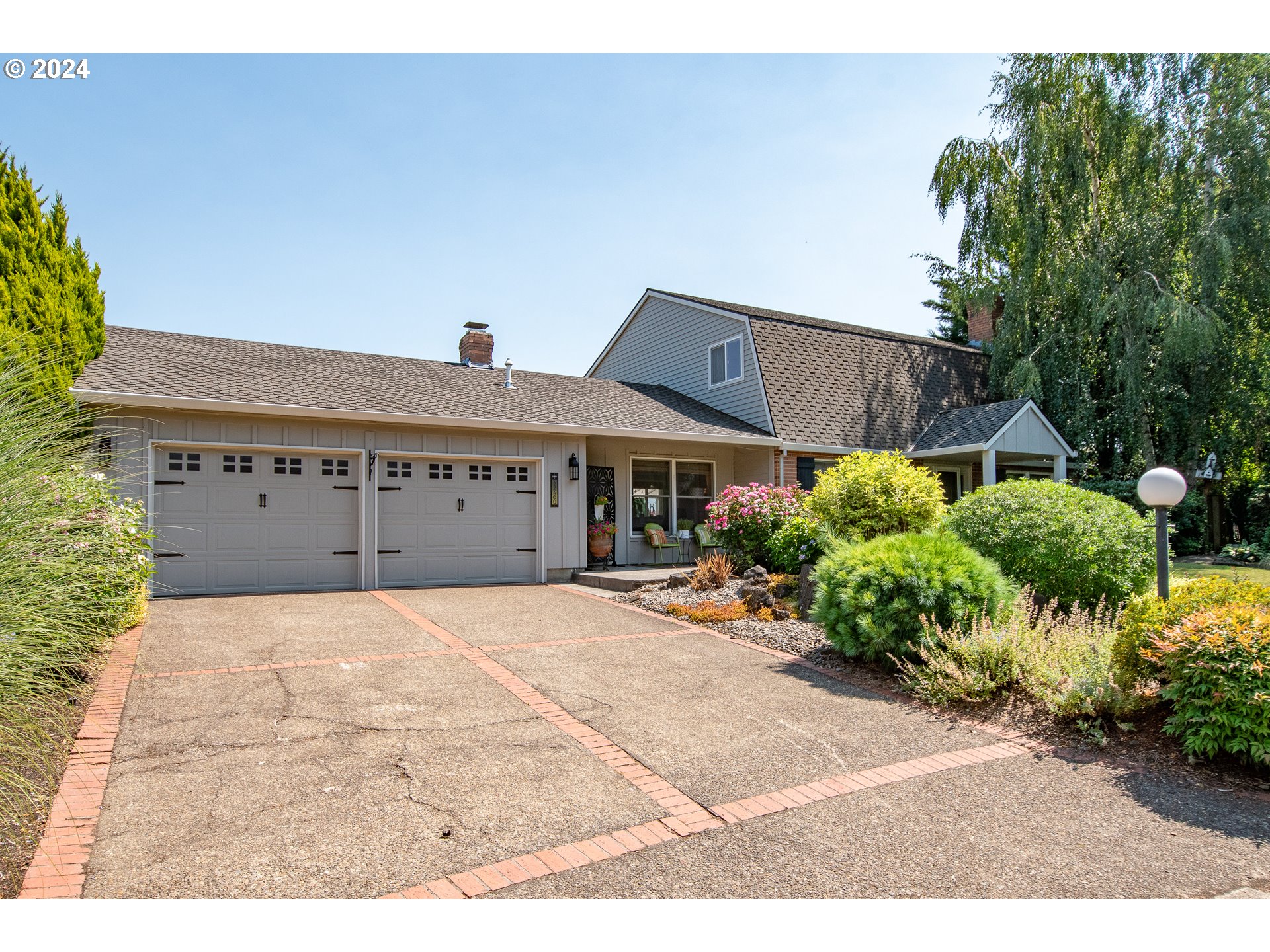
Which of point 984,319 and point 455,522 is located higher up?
point 984,319

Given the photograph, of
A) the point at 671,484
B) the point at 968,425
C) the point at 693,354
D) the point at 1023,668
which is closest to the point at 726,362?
the point at 693,354

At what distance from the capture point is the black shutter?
1468 cm

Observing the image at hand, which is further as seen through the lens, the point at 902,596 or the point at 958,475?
the point at 958,475

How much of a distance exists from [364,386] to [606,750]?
9.36 metres

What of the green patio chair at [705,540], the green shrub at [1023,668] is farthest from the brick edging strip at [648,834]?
the green patio chair at [705,540]

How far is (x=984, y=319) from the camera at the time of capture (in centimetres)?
1980

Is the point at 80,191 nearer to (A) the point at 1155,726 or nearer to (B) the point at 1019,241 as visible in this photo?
(A) the point at 1155,726

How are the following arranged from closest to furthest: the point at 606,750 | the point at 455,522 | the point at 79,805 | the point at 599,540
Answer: the point at 79,805 → the point at 606,750 → the point at 455,522 → the point at 599,540

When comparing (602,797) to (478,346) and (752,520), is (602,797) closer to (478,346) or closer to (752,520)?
(752,520)

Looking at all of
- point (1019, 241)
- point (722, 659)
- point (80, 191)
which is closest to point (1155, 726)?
point (722, 659)

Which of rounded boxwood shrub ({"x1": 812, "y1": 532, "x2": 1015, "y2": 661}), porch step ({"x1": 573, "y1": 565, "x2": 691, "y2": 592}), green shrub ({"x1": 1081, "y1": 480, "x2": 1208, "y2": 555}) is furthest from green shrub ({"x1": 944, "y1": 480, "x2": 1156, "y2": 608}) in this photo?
green shrub ({"x1": 1081, "y1": 480, "x2": 1208, "y2": 555})

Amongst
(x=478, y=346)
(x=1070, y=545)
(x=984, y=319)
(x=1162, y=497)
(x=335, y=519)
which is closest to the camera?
(x=1162, y=497)

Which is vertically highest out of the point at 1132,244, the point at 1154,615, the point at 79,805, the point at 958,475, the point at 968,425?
the point at 1132,244

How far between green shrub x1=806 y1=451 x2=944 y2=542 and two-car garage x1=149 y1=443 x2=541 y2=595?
203 inches
